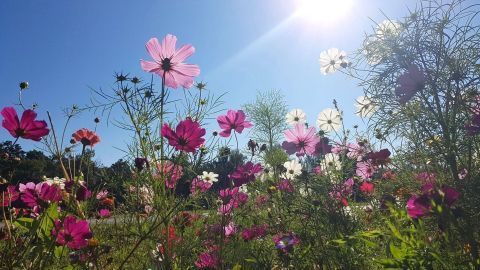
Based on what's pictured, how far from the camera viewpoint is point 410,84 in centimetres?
230

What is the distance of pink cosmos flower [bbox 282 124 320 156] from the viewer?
2953mm

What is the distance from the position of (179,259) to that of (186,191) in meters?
0.35

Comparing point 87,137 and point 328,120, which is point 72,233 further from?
point 328,120

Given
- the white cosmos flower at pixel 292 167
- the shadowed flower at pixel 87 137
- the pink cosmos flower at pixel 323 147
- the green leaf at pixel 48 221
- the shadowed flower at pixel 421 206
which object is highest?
the white cosmos flower at pixel 292 167

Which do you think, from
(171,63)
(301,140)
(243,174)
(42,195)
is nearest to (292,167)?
(301,140)

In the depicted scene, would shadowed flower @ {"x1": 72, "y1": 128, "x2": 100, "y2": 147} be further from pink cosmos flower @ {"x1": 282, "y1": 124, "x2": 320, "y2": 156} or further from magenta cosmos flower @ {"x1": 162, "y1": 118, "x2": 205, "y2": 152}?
pink cosmos flower @ {"x1": 282, "y1": 124, "x2": 320, "y2": 156}

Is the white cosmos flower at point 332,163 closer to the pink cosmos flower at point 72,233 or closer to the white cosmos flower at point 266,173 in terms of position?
the white cosmos flower at point 266,173

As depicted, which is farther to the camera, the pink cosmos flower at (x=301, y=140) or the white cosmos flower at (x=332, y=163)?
the pink cosmos flower at (x=301, y=140)

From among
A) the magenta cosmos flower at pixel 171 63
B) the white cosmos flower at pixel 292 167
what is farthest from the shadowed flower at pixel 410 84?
the white cosmos flower at pixel 292 167

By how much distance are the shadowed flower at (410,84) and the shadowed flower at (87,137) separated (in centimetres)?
173

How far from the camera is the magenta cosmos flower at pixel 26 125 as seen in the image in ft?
5.11

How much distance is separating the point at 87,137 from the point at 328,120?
2.29 m

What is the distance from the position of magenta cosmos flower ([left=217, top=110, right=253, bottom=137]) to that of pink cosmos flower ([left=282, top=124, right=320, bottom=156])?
2.20ft

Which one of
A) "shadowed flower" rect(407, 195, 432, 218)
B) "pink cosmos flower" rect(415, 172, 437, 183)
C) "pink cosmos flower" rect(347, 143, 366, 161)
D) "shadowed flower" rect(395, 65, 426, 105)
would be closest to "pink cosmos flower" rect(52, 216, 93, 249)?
"shadowed flower" rect(407, 195, 432, 218)
